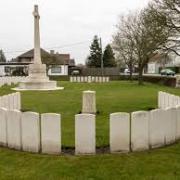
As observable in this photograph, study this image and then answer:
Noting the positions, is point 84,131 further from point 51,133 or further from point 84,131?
point 51,133

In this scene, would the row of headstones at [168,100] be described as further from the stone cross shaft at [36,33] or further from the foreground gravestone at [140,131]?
the stone cross shaft at [36,33]

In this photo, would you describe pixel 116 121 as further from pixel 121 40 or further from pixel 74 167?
pixel 121 40

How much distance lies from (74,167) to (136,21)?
124 feet

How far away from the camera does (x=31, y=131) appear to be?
6719 millimetres

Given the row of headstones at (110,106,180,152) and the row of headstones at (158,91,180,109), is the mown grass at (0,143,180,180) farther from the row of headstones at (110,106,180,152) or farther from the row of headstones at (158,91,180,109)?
the row of headstones at (158,91,180,109)

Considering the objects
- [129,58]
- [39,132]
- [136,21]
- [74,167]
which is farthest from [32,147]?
[129,58]

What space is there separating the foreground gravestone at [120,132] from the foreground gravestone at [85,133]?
348 millimetres

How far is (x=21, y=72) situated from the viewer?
6638 cm

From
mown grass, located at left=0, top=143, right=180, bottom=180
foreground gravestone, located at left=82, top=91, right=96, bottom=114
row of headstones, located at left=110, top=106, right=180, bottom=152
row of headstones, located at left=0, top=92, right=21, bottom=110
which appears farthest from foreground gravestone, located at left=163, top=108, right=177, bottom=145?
row of headstones, located at left=0, top=92, right=21, bottom=110

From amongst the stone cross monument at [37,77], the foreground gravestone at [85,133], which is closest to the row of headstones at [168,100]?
the foreground gravestone at [85,133]

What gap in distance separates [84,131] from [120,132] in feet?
2.19

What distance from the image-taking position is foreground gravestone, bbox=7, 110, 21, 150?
6.89m

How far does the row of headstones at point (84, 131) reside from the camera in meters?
6.55

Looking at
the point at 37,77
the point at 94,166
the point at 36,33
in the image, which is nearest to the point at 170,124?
the point at 94,166
